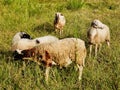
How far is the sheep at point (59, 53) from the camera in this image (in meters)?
6.21

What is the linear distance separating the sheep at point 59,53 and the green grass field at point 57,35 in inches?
5.1

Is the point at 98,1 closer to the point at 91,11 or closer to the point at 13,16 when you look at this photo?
the point at 91,11

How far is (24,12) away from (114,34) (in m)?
2.57

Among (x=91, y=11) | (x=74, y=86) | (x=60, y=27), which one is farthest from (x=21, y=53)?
(x=91, y=11)

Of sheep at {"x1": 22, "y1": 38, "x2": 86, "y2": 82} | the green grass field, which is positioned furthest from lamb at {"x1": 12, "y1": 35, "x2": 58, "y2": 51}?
sheep at {"x1": 22, "y1": 38, "x2": 86, "y2": 82}

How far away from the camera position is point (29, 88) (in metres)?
5.71

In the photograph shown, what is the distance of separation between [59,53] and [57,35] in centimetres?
286

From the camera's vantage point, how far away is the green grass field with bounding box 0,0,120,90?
5.89 metres

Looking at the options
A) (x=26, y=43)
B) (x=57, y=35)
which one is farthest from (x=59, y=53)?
(x=57, y=35)

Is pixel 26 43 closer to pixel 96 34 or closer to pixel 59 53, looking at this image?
pixel 59 53

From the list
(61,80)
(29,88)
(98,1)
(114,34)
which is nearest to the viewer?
(29,88)

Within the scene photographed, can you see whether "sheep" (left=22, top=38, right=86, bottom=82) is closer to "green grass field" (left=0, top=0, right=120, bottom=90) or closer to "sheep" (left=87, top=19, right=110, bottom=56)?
"green grass field" (left=0, top=0, right=120, bottom=90)

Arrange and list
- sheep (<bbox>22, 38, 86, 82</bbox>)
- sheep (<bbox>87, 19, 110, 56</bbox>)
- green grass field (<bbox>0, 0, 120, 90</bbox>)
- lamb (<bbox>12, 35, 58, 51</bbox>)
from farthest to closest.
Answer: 1. sheep (<bbox>87, 19, 110, 56</bbox>)
2. lamb (<bbox>12, 35, 58, 51</bbox>)
3. sheep (<bbox>22, 38, 86, 82</bbox>)
4. green grass field (<bbox>0, 0, 120, 90</bbox>)

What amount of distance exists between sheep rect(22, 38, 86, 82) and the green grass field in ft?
0.43
